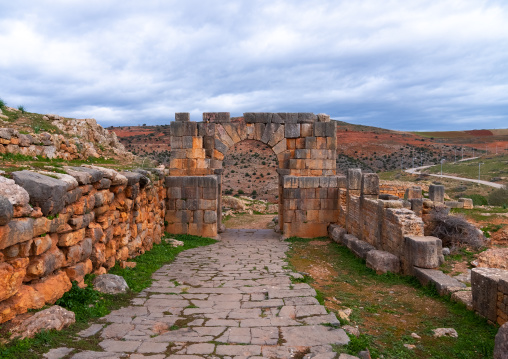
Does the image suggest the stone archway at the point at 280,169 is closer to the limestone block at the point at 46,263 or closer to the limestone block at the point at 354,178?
the limestone block at the point at 354,178

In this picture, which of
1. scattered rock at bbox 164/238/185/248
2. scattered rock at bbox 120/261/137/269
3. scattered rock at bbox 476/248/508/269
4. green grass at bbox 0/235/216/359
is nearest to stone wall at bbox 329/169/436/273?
scattered rock at bbox 476/248/508/269

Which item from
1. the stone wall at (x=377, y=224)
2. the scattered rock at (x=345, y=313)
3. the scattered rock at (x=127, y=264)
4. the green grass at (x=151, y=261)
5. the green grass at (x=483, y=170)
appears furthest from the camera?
the green grass at (x=483, y=170)

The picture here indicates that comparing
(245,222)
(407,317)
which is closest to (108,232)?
(407,317)

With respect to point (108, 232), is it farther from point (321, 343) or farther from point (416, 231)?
point (416, 231)

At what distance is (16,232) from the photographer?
352cm

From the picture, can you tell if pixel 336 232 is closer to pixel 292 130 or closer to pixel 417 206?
Answer: pixel 417 206

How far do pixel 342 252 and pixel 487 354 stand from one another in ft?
17.8

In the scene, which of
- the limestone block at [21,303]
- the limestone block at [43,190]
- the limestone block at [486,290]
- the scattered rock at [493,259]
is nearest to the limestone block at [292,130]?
the scattered rock at [493,259]

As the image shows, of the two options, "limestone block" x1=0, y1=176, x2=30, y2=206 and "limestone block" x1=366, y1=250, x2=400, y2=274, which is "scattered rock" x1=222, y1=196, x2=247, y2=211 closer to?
Answer: "limestone block" x1=366, y1=250, x2=400, y2=274

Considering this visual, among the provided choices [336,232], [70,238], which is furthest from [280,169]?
[70,238]

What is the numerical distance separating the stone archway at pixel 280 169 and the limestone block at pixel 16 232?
7863 mm

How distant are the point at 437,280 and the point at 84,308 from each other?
525 centimetres

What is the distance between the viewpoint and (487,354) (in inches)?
162

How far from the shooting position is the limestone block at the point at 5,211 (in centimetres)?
328
